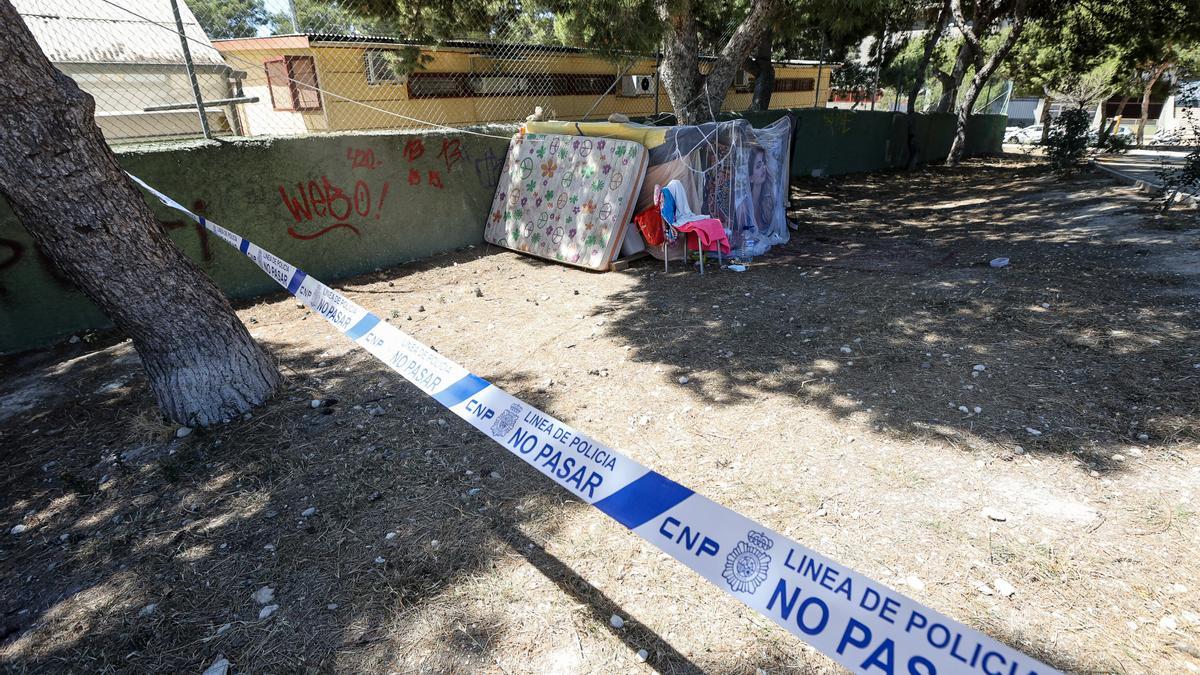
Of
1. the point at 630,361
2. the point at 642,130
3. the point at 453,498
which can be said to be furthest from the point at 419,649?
the point at 642,130

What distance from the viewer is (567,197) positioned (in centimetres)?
689

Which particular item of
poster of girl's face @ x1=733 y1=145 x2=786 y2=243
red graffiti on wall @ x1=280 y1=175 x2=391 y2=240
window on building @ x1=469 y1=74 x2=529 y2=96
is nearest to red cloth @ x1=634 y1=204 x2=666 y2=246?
poster of girl's face @ x1=733 y1=145 x2=786 y2=243

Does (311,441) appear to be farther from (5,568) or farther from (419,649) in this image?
(419,649)

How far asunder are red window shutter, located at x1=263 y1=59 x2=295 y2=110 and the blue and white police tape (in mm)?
11563

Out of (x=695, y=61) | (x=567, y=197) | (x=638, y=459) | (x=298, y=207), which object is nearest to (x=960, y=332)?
(x=638, y=459)

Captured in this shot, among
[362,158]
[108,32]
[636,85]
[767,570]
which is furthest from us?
[636,85]

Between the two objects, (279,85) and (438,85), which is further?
(438,85)

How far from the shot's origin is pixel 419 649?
6.83 feet

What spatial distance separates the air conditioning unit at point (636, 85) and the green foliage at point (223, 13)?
894 cm

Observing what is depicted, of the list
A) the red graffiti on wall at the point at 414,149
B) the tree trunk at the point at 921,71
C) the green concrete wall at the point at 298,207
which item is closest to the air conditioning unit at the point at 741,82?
the tree trunk at the point at 921,71

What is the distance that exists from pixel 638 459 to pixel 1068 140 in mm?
13732

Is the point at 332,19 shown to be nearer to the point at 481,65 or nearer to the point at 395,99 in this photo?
the point at 395,99

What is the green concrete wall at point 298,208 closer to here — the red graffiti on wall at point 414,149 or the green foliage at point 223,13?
the red graffiti on wall at point 414,149

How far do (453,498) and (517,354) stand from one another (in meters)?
1.75
